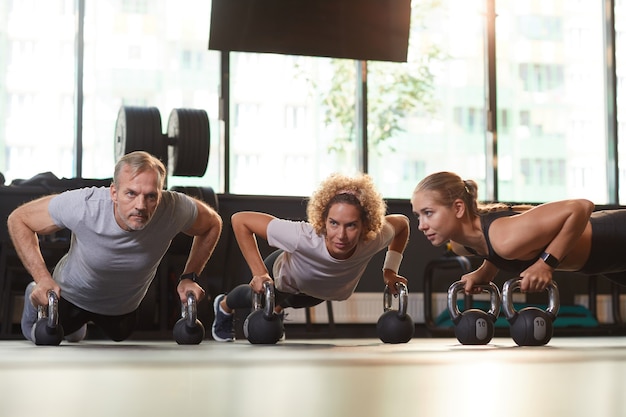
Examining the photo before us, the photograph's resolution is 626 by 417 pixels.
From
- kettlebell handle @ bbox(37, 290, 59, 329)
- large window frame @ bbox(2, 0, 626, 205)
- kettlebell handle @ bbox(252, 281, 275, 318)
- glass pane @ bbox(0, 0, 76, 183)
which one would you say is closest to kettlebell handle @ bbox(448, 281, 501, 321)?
kettlebell handle @ bbox(252, 281, 275, 318)

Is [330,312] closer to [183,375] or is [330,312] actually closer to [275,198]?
[275,198]

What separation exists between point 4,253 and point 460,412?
4.84 metres

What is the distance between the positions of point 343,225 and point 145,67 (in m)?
3.69

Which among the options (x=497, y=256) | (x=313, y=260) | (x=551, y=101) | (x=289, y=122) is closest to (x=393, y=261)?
(x=313, y=260)

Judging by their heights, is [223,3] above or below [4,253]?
above

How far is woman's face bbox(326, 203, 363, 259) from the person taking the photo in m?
3.52

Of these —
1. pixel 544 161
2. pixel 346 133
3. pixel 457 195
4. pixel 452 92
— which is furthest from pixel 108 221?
pixel 544 161

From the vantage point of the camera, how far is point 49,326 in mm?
3270

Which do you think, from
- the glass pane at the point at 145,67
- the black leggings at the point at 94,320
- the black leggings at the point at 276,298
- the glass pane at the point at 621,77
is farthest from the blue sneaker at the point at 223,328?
the glass pane at the point at 621,77

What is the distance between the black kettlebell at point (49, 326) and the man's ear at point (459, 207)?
1.54 m

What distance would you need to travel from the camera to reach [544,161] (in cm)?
760

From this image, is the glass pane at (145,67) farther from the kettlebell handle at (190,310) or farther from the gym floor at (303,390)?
the gym floor at (303,390)

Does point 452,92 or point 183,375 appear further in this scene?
point 452,92

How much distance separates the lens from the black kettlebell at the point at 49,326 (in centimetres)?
324
